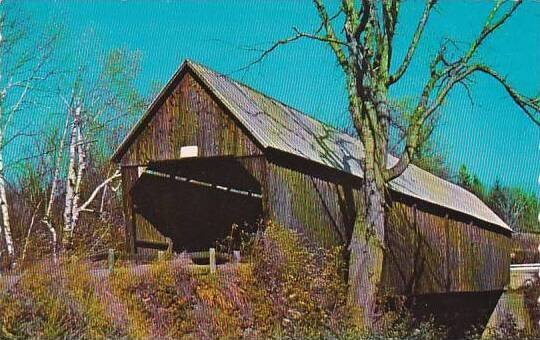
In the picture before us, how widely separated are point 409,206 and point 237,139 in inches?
302

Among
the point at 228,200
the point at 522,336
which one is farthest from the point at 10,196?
the point at 522,336

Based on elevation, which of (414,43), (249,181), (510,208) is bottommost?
(510,208)

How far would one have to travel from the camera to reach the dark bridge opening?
18422mm

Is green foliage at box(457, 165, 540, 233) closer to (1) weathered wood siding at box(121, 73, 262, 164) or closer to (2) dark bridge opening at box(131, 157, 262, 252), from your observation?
(2) dark bridge opening at box(131, 157, 262, 252)

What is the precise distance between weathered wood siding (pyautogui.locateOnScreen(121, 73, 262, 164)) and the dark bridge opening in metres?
1.02

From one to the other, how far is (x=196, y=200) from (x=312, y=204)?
389cm

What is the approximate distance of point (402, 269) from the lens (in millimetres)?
21109

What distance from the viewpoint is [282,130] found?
17859mm

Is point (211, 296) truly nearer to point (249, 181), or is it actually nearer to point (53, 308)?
point (53, 308)

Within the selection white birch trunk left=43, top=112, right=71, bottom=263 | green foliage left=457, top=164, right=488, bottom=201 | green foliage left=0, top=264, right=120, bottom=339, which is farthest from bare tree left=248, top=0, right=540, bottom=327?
green foliage left=457, top=164, right=488, bottom=201

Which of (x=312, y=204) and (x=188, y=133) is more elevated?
(x=188, y=133)

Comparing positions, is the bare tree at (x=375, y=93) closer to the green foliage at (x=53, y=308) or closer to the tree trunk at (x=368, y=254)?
the tree trunk at (x=368, y=254)

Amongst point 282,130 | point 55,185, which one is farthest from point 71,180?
point 282,130

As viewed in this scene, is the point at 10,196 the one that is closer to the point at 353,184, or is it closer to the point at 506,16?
the point at 353,184
